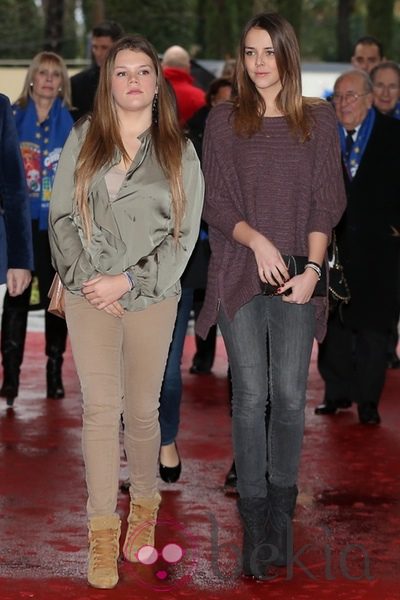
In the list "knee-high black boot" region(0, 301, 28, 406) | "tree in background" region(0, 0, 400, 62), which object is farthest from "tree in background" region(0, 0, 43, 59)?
"knee-high black boot" region(0, 301, 28, 406)

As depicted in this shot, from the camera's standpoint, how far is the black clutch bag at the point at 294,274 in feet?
18.4

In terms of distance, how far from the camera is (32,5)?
134ft

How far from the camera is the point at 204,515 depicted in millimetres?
6699

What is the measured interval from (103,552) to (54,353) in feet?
Result: 14.2

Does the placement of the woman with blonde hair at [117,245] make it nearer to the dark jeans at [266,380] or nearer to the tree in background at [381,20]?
Answer: the dark jeans at [266,380]

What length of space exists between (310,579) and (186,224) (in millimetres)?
1473

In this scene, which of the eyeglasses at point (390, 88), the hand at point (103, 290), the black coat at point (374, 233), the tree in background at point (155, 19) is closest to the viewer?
the hand at point (103, 290)

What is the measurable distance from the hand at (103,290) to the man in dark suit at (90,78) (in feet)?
13.4

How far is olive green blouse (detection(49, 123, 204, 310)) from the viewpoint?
5.57 meters

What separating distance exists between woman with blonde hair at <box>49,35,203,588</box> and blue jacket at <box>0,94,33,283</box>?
0.58 meters

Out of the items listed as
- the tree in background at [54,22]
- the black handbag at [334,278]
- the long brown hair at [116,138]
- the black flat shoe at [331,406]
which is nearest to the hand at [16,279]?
the long brown hair at [116,138]

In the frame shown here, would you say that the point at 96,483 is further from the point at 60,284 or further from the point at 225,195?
the point at 225,195

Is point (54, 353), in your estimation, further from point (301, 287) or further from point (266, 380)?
point (301, 287)

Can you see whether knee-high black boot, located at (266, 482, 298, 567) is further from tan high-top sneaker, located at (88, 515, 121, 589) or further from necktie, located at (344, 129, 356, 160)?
necktie, located at (344, 129, 356, 160)
